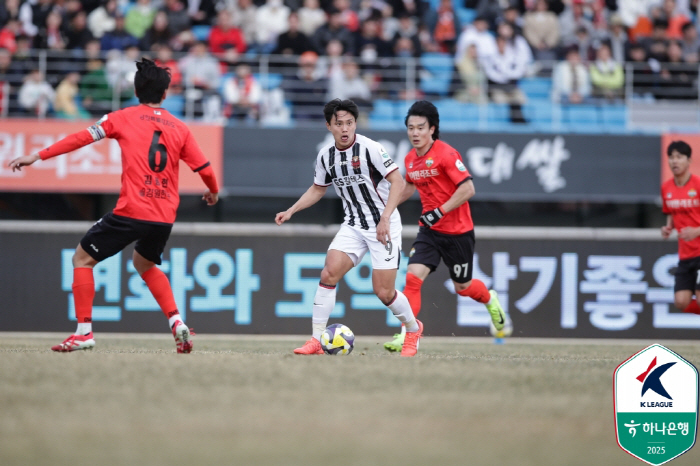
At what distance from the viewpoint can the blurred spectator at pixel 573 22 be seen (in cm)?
1553

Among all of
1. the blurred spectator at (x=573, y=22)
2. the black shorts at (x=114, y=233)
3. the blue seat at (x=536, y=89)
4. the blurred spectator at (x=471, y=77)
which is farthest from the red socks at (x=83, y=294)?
the blurred spectator at (x=573, y=22)

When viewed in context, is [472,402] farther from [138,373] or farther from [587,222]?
[587,222]

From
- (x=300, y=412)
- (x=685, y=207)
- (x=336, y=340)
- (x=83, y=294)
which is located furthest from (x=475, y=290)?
(x=300, y=412)

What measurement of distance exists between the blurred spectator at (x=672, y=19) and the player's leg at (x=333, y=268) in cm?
1099

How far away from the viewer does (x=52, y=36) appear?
46.0ft

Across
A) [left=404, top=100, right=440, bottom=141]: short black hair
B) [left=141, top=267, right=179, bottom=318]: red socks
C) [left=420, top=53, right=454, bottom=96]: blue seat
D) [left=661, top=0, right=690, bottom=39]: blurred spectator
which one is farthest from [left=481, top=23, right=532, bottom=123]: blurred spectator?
[left=141, top=267, right=179, bottom=318]: red socks

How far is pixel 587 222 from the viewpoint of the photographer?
49.2 ft

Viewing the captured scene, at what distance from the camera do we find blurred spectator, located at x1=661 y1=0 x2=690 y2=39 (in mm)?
15680

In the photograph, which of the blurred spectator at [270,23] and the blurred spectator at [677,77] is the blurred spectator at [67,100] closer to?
A: the blurred spectator at [270,23]

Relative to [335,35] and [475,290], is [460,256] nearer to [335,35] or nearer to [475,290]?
[475,290]

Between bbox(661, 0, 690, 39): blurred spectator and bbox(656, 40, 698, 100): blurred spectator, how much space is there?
79 cm

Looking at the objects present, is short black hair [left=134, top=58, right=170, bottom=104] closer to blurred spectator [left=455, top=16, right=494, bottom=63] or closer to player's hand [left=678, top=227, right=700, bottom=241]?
player's hand [left=678, top=227, right=700, bottom=241]

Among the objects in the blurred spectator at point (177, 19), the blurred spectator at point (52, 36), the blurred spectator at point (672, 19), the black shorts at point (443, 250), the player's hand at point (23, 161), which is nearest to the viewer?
the player's hand at point (23, 161)

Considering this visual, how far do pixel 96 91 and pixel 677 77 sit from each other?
930 cm
